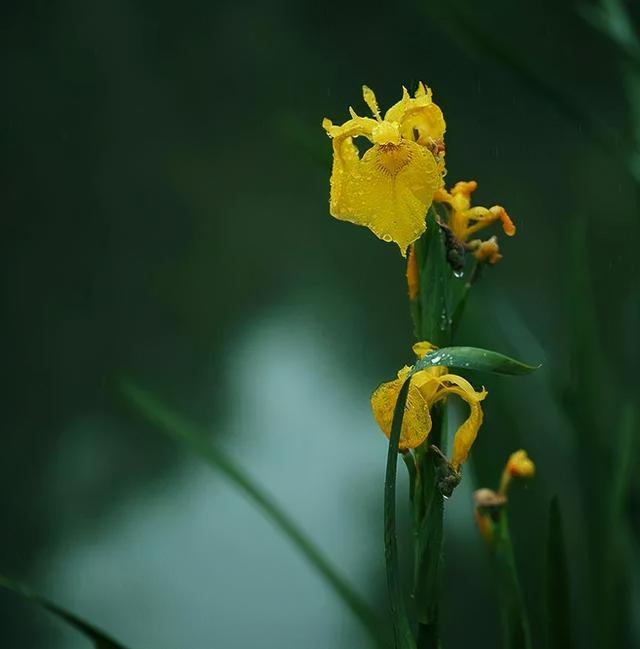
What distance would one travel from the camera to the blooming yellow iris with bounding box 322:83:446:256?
1.38ft

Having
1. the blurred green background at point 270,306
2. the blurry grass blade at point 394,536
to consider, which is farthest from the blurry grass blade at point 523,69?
the blurry grass blade at point 394,536

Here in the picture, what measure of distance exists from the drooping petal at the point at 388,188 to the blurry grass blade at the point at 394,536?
0.07 metres

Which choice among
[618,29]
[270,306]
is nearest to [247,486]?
Result: [618,29]

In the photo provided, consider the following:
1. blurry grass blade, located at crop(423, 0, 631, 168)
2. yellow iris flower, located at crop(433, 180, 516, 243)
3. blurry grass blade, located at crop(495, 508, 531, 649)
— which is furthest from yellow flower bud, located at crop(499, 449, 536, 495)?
blurry grass blade, located at crop(423, 0, 631, 168)

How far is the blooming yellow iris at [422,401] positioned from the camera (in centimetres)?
42

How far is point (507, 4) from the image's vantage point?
82.6 inches

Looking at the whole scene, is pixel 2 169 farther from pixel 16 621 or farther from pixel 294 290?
pixel 16 621

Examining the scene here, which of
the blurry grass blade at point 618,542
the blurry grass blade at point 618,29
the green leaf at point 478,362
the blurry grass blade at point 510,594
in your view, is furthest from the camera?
the blurry grass blade at point 618,29

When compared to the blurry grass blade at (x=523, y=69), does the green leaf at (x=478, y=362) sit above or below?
below

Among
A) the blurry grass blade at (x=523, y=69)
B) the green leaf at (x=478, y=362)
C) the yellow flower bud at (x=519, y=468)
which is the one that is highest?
the blurry grass blade at (x=523, y=69)

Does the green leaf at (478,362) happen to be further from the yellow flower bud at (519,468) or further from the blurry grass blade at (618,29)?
the blurry grass blade at (618,29)

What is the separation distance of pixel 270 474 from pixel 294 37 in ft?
3.44

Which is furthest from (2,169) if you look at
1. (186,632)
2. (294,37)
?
(186,632)

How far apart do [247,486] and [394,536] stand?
0.73 ft
